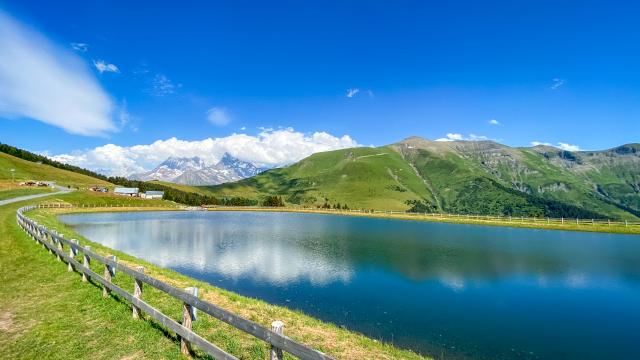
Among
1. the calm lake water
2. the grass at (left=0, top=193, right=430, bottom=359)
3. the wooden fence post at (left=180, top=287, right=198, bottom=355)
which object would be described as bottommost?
the calm lake water

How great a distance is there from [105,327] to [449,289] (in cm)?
2685

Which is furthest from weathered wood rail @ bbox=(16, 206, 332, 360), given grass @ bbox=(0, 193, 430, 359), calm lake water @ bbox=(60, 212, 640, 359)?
calm lake water @ bbox=(60, 212, 640, 359)

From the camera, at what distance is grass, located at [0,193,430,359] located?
42.1 ft

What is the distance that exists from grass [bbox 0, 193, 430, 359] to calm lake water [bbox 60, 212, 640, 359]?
15.9 ft

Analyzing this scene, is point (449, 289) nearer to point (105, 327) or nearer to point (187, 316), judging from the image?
point (187, 316)

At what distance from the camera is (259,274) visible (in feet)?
117

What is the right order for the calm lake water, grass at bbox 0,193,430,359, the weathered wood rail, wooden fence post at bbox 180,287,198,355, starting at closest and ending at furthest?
1. the weathered wood rail
2. wooden fence post at bbox 180,287,198,355
3. grass at bbox 0,193,430,359
4. the calm lake water

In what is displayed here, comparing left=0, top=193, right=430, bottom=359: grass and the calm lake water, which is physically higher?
left=0, top=193, right=430, bottom=359: grass

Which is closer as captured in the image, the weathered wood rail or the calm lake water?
the weathered wood rail

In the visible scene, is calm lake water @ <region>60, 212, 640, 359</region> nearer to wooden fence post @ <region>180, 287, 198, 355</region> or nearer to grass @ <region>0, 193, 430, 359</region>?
grass @ <region>0, 193, 430, 359</region>

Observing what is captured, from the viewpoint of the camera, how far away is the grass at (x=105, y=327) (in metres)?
12.8

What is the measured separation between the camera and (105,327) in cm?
1480

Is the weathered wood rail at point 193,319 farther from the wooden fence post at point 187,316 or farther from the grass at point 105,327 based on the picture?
the grass at point 105,327

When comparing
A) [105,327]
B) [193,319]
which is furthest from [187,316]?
[105,327]
